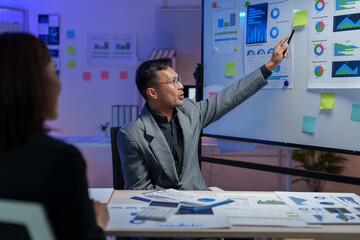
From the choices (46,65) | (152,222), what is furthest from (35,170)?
(152,222)

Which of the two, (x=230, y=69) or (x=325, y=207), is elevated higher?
(x=230, y=69)

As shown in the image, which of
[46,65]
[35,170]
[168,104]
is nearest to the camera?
[35,170]

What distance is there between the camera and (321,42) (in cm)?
199

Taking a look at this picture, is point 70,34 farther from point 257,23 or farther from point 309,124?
point 309,124

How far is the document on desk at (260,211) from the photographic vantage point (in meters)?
1.28

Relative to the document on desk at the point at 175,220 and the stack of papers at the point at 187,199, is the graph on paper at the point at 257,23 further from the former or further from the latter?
the document on desk at the point at 175,220

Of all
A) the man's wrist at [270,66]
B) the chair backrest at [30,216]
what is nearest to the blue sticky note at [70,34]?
the man's wrist at [270,66]

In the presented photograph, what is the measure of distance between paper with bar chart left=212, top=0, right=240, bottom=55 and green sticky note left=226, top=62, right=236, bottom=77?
74 mm

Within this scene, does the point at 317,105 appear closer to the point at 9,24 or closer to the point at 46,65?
the point at 46,65

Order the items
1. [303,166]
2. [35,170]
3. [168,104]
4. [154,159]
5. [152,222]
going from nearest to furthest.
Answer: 1. [35,170]
2. [152,222]
3. [154,159]
4. [168,104]
5. [303,166]

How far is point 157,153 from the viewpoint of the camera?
6.46ft

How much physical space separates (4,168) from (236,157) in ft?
12.2

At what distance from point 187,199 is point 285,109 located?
0.93 m

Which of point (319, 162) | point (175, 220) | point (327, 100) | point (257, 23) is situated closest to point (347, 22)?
point (327, 100)
